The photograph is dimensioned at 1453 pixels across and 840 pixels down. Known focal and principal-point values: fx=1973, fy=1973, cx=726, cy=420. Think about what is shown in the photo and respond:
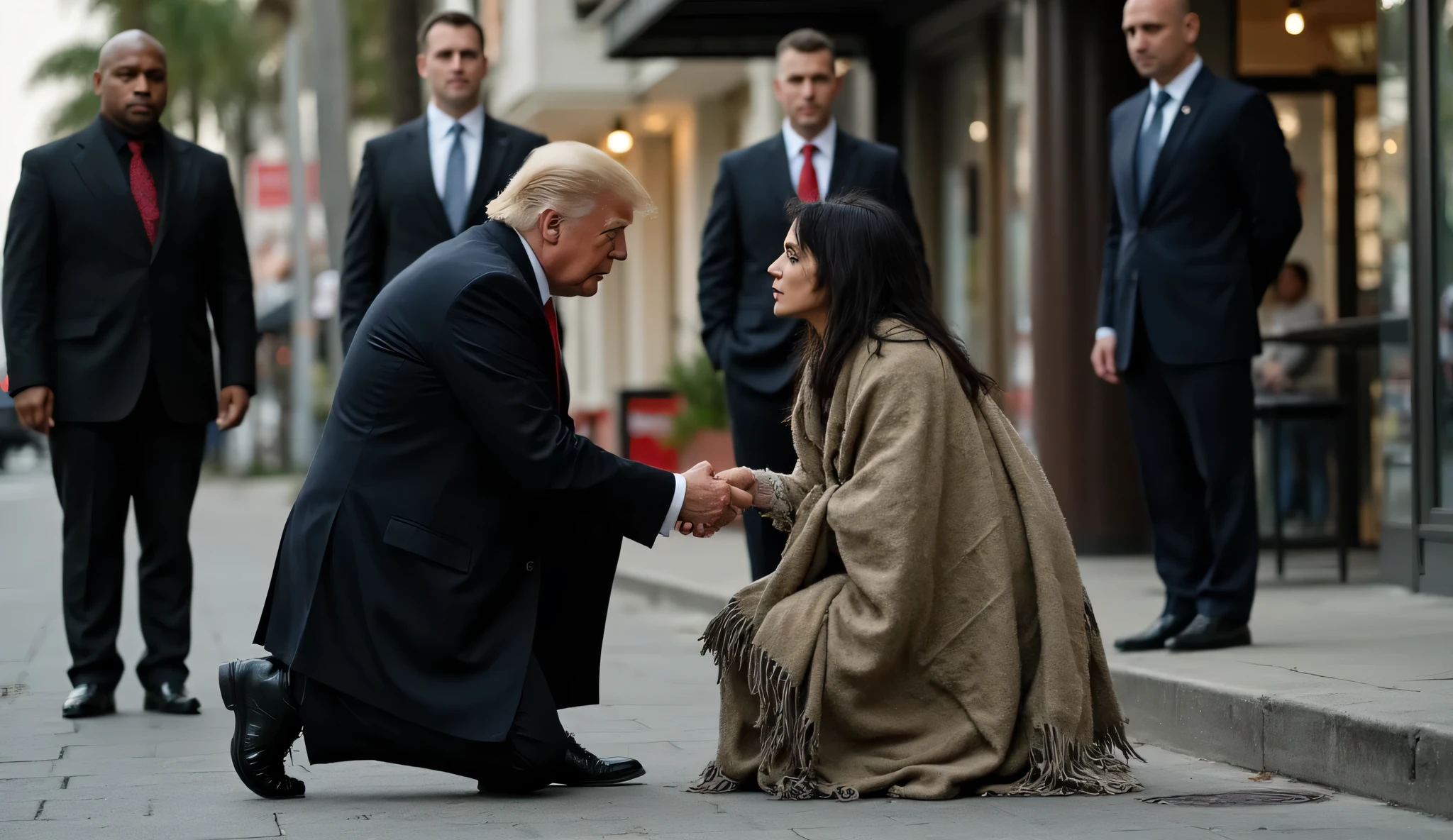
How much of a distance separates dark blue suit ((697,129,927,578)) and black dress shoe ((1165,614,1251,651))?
1384 mm

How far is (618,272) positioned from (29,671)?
1961cm

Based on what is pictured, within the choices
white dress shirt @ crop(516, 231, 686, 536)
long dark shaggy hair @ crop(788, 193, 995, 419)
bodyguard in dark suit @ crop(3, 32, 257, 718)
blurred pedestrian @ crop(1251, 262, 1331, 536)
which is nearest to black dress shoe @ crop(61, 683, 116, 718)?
bodyguard in dark suit @ crop(3, 32, 257, 718)

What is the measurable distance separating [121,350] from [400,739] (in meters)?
2.32

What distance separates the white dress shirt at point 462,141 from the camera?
23.6ft

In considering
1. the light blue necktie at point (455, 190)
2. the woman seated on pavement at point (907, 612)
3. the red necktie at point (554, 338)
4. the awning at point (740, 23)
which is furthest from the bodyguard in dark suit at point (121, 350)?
the awning at point (740, 23)

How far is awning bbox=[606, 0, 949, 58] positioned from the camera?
1330 cm

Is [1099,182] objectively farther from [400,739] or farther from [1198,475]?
[400,739]

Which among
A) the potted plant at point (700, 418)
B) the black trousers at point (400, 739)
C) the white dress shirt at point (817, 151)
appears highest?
the white dress shirt at point (817, 151)

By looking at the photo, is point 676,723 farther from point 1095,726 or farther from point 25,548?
point 25,548

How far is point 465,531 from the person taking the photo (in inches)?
191

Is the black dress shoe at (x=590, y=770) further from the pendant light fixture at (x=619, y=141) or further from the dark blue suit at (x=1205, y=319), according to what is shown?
the pendant light fixture at (x=619, y=141)

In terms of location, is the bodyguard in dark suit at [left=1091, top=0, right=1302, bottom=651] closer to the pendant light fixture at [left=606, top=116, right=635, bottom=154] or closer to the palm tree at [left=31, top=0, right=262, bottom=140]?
the pendant light fixture at [left=606, top=116, right=635, bottom=154]

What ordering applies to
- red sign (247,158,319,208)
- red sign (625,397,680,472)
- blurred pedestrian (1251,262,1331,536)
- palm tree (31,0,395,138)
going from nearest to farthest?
1. blurred pedestrian (1251,262,1331,536)
2. red sign (625,397,680,472)
3. red sign (247,158,319,208)
4. palm tree (31,0,395,138)

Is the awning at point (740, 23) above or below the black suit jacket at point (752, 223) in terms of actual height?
Answer: above
